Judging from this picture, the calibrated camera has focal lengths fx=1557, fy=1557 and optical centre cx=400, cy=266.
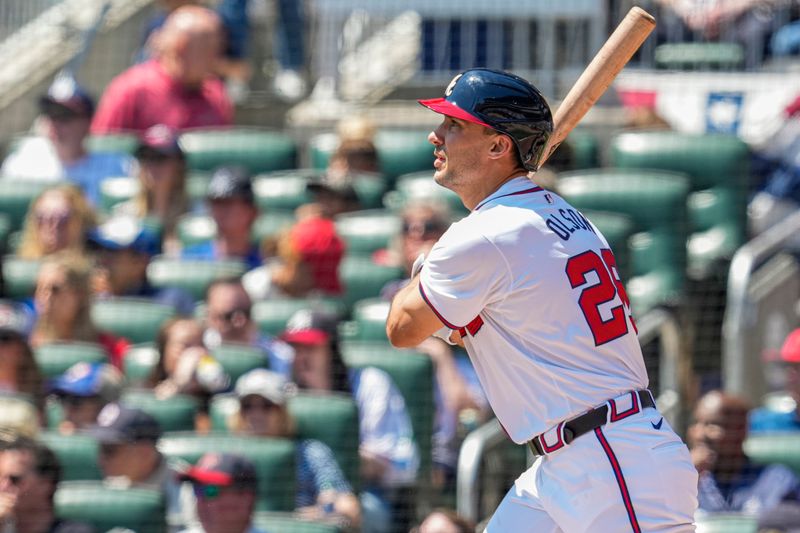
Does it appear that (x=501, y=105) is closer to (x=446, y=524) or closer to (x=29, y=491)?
(x=446, y=524)

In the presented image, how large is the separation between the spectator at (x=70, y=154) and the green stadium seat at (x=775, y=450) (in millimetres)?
3155

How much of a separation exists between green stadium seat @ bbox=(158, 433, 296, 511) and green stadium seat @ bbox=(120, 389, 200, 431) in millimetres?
184

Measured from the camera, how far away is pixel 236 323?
5562mm

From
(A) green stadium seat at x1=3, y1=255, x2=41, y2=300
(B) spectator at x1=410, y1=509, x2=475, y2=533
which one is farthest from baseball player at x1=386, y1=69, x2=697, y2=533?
(A) green stadium seat at x1=3, y1=255, x2=41, y2=300

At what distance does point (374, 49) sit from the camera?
8.00 m

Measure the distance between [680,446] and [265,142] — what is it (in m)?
4.28

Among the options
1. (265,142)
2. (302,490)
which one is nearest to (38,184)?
(265,142)

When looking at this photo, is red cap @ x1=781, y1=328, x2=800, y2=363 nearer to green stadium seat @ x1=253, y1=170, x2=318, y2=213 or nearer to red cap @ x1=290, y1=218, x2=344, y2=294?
red cap @ x1=290, y1=218, x2=344, y2=294

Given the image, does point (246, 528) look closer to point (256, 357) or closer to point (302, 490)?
point (302, 490)

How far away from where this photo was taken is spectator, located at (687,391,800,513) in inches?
197

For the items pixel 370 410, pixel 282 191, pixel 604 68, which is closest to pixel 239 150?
pixel 282 191

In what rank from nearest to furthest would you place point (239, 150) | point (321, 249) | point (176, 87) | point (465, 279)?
1. point (465, 279)
2. point (321, 249)
3. point (239, 150)
4. point (176, 87)

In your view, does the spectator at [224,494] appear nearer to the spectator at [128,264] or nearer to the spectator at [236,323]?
the spectator at [236,323]

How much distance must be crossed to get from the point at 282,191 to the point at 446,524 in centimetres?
255
